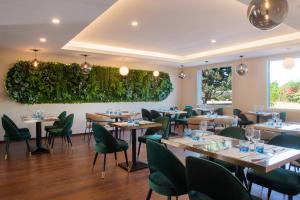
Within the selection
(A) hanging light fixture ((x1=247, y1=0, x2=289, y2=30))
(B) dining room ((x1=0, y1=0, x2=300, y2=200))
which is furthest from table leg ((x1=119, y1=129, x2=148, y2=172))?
(A) hanging light fixture ((x1=247, y1=0, x2=289, y2=30))

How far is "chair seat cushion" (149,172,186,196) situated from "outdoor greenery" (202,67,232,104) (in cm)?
641

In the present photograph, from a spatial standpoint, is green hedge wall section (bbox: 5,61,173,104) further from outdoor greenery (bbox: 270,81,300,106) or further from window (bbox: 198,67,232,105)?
outdoor greenery (bbox: 270,81,300,106)

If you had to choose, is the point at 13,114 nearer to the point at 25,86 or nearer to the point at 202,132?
the point at 25,86

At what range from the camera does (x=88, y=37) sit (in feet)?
19.2

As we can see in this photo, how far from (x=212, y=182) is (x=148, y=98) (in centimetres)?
720

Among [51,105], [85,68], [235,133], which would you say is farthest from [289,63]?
[51,105]

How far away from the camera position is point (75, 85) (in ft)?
23.4

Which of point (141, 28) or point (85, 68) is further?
point (85, 68)

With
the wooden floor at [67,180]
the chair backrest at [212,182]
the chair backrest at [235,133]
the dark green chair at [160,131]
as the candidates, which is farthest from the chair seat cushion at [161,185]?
the dark green chair at [160,131]

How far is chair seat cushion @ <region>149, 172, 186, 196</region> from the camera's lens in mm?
2109

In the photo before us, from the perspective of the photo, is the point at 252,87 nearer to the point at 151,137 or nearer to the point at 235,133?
the point at 151,137

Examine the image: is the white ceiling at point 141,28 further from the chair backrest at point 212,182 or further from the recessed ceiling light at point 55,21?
the chair backrest at point 212,182

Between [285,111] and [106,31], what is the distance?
5.45 metres

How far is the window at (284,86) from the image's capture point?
6.70 meters
